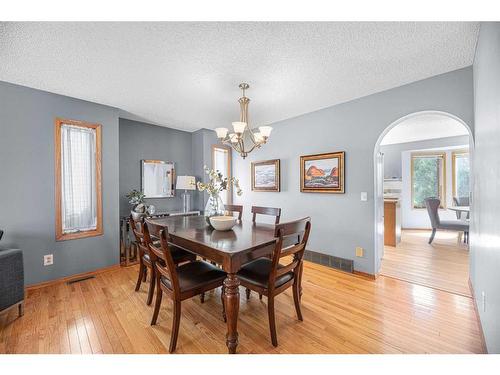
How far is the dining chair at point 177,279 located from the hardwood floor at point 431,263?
2.42 meters

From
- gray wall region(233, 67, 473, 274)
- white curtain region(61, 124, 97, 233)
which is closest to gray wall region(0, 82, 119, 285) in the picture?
white curtain region(61, 124, 97, 233)

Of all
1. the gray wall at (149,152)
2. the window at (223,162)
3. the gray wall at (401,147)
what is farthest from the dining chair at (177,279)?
the gray wall at (401,147)

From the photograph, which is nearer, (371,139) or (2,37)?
(2,37)

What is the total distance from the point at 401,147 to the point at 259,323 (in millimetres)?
6222

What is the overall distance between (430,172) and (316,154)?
14.9ft

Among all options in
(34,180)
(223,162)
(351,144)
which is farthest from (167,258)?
(223,162)

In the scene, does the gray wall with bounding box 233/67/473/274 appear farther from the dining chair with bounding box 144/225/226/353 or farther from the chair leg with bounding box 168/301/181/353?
the chair leg with bounding box 168/301/181/353

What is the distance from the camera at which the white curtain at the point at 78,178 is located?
2727mm

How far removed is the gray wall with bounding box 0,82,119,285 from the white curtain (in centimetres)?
14

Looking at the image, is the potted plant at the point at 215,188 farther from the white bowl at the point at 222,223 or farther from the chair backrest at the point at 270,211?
the chair backrest at the point at 270,211

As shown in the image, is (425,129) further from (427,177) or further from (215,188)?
(215,188)

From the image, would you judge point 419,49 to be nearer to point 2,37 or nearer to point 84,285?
point 2,37

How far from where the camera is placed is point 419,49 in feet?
5.87
